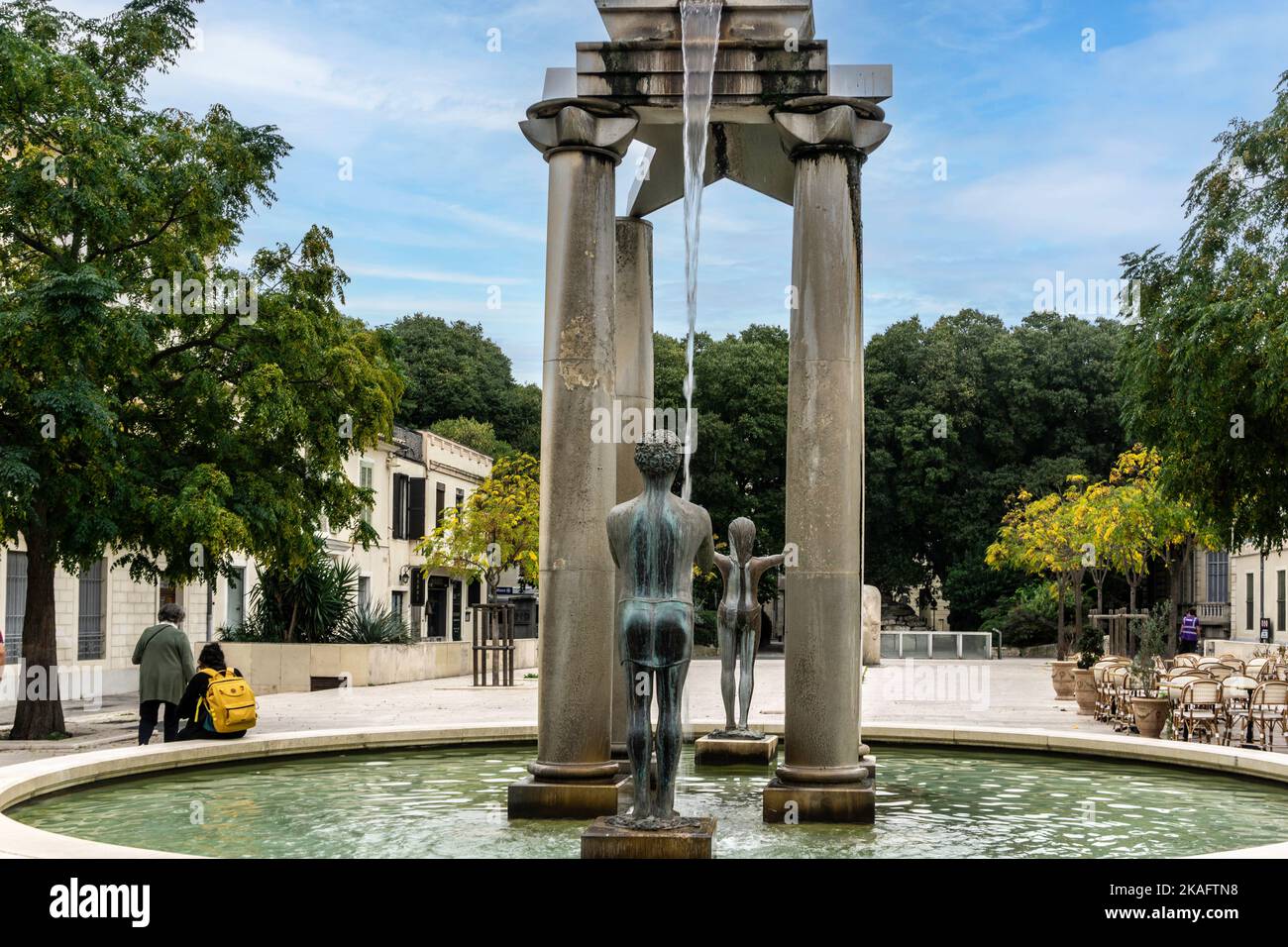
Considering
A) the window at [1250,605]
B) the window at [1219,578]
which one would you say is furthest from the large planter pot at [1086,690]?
the window at [1219,578]

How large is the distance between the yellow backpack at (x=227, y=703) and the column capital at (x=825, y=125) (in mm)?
7288

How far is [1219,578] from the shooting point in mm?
56188

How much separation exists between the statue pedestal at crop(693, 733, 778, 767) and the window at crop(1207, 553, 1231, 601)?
4541 centimetres

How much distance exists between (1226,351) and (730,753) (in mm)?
9072

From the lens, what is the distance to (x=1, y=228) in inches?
640

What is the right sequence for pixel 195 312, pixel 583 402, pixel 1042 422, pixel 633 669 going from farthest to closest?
pixel 1042 422 < pixel 195 312 < pixel 583 402 < pixel 633 669

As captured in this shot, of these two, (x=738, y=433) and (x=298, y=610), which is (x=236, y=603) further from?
(x=738, y=433)

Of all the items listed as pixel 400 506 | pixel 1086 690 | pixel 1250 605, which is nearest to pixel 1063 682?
pixel 1086 690

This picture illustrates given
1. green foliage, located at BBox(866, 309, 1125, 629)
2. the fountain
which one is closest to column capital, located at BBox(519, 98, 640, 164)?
the fountain

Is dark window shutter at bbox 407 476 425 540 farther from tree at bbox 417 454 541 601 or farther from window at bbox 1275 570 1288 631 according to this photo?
window at bbox 1275 570 1288 631

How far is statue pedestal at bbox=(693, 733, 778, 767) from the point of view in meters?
13.3
